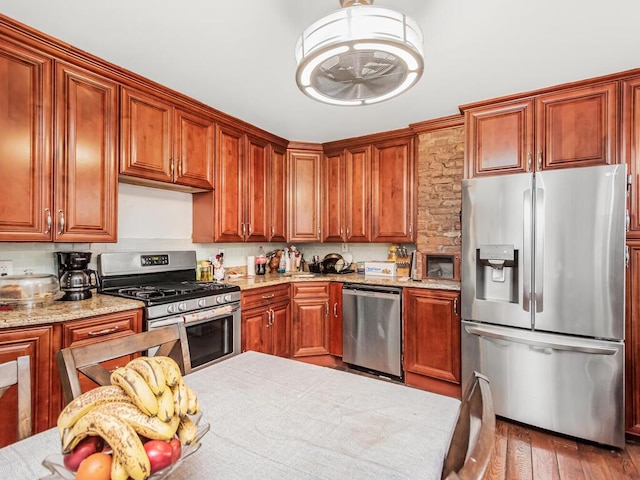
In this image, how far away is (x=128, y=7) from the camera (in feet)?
5.12

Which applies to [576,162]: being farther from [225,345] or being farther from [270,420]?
[225,345]

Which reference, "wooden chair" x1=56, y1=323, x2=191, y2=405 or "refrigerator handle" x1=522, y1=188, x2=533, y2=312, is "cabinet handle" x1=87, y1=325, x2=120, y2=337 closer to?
"wooden chair" x1=56, y1=323, x2=191, y2=405

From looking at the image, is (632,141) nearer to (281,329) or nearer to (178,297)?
(281,329)

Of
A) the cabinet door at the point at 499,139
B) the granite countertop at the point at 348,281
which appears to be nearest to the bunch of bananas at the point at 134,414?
the granite countertop at the point at 348,281

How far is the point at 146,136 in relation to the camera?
2.37 m

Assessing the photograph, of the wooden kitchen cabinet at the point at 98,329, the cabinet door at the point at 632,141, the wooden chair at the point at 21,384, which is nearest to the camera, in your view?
the wooden chair at the point at 21,384

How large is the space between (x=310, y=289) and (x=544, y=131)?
2279 millimetres

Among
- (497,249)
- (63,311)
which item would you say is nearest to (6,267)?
(63,311)

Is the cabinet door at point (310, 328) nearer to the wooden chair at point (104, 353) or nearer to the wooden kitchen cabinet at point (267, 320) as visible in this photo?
the wooden kitchen cabinet at point (267, 320)

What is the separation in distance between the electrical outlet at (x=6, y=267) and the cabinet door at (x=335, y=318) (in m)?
2.35

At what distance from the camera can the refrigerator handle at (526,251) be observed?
221 centimetres

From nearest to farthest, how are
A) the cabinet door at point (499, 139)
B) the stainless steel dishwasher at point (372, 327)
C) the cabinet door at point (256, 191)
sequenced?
the cabinet door at point (499, 139)
the stainless steel dishwasher at point (372, 327)
the cabinet door at point (256, 191)

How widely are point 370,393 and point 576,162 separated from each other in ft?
7.27

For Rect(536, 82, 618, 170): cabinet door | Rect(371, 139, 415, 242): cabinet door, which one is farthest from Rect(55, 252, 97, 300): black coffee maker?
Rect(536, 82, 618, 170): cabinet door
